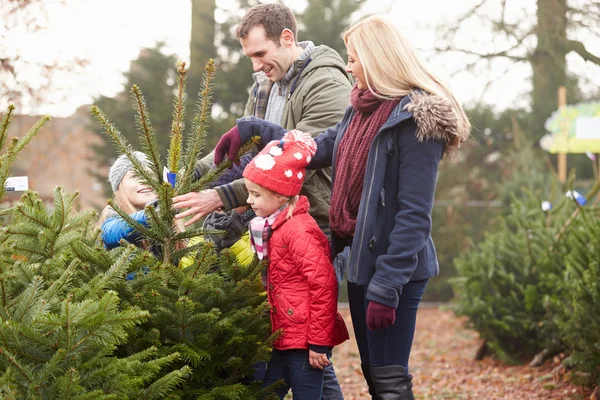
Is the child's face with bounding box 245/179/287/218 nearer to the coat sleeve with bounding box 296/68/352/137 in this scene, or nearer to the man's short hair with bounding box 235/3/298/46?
the coat sleeve with bounding box 296/68/352/137

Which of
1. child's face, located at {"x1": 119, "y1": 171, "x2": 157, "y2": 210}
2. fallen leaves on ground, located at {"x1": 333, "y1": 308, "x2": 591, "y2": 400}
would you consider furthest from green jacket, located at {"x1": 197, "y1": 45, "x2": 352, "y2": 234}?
fallen leaves on ground, located at {"x1": 333, "y1": 308, "x2": 591, "y2": 400}

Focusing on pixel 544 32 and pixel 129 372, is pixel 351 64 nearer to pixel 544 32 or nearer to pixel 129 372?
pixel 129 372

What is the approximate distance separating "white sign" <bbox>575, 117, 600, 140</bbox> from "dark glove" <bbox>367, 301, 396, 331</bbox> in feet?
36.0

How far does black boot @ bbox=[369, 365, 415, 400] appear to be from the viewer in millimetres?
3137

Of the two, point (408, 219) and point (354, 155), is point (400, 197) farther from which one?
point (354, 155)

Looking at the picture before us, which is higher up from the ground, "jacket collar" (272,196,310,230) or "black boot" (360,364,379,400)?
"jacket collar" (272,196,310,230)

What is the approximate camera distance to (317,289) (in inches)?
126

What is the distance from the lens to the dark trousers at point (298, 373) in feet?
10.8

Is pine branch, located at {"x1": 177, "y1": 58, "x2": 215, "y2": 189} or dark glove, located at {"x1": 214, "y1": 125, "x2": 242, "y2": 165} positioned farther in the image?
dark glove, located at {"x1": 214, "y1": 125, "x2": 242, "y2": 165}

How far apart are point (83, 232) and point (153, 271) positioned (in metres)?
0.57

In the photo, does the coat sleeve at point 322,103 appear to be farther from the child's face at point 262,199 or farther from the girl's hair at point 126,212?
the girl's hair at point 126,212

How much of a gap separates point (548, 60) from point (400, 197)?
12949mm

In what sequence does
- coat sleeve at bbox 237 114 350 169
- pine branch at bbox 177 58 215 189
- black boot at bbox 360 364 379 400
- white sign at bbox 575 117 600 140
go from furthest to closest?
white sign at bbox 575 117 600 140, coat sleeve at bbox 237 114 350 169, black boot at bbox 360 364 379 400, pine branch at bbox 177 58 215 189

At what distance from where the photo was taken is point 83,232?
3.30 m
